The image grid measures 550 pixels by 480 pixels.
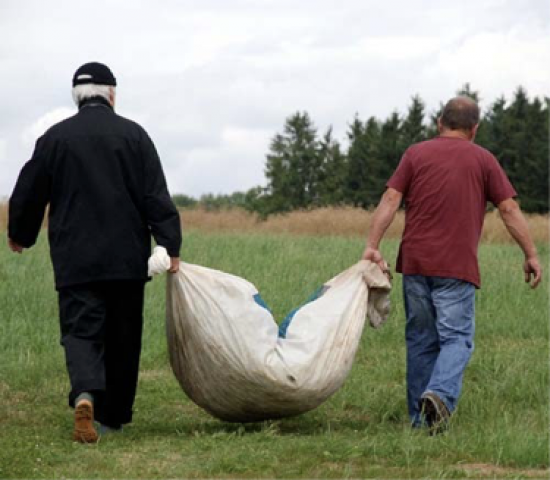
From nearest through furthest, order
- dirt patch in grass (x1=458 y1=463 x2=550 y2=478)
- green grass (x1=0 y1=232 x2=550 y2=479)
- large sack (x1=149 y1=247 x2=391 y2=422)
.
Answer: dirt patch in grass (x1=458 y1=463 x2=550 y2=478) → green grass (x1=0 y1=232 x2=550 y2=479) → large sack (x1=149 y1=247 x2=391 y2=422)

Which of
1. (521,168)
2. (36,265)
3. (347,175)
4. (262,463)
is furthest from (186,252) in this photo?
(347,175)

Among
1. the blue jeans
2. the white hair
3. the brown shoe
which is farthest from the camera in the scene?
the white hair

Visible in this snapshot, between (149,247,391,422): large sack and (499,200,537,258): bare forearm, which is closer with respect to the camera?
(149,247,391,422): large sack

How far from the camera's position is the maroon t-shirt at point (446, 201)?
639 cm

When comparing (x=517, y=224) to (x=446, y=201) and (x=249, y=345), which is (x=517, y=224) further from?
(x=249, y=345)

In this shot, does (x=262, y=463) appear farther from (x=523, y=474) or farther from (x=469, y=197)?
(x=469, y=197)

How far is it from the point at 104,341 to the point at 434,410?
6.11 feet

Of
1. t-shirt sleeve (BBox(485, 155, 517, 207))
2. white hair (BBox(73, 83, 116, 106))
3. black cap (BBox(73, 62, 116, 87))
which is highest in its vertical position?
black cap (BBox(73, 62, 116, 87))

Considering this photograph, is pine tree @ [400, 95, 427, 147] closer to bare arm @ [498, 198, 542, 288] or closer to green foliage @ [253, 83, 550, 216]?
green foliage @ [253, 83, 550, 216]

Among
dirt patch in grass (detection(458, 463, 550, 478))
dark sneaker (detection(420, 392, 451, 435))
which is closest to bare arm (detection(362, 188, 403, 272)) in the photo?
dark sneaker (detection(420, 392, 451, 435))

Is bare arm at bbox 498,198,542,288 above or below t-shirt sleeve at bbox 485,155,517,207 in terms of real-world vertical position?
below

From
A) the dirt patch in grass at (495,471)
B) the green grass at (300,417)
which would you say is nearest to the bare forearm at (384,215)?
the green grass at (300,417)

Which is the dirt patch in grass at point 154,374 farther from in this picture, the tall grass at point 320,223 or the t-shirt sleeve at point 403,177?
the tall grass at point 320,223

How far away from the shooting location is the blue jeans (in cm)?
630
